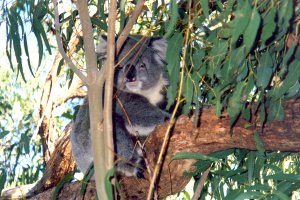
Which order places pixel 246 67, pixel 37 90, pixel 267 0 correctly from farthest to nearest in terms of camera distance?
pixel 37 90
pixel 246 67
pixel 267 0

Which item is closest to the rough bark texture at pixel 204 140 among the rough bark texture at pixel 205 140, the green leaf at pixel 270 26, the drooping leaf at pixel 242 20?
the rough bark texture at pixel 205 140

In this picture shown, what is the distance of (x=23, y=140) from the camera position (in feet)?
8.99

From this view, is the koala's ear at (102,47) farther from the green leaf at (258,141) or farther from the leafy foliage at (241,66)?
the green leaf at (258,141)

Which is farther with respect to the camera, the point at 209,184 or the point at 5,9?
the point at 209,184

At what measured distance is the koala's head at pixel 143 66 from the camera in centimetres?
318

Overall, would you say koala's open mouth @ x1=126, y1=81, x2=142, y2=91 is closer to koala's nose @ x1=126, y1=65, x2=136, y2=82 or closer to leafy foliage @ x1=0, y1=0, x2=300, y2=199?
koala's nose @ x1=126, y1=65, x2=136, y2=82

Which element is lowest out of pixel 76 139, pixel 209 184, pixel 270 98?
pixel 209 184

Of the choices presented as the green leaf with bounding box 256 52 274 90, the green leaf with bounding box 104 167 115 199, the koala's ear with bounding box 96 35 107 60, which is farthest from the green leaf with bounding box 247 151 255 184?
the green leaf with bounding box 104 167 115 199

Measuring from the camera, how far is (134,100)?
3287mm

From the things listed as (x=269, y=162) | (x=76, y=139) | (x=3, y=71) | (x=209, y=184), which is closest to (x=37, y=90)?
(x=3, y=71)

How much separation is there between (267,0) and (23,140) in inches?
53.5

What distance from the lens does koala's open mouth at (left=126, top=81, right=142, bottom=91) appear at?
10.4ft

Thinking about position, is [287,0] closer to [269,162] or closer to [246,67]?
[246,67]

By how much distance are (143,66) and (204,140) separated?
878mm
